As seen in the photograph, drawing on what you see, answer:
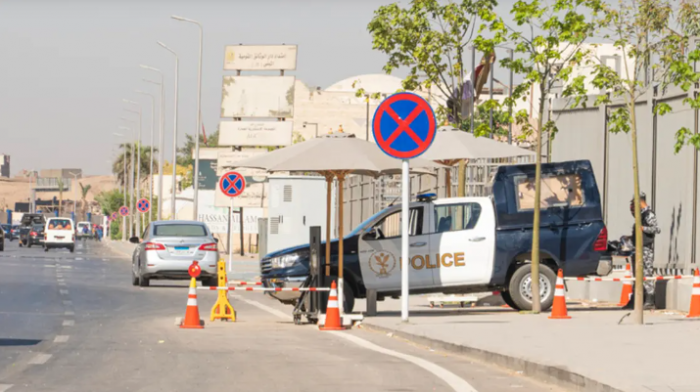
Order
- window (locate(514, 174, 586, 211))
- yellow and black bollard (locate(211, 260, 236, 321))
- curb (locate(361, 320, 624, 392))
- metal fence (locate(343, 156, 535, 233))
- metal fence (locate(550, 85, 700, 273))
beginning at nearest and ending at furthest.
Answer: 1. curb (locate(361, 320, 624, 392))
2. yellow and black bollard (locate(211, 260, 236, 321))
3. window (locate(514, 174, 586, 211))
4. metal fence (locate(550, 85, 700, 273))
5. metal fence (locate(343, 156, 535, 233))

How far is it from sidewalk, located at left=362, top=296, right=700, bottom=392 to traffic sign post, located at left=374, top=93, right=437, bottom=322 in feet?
5.57

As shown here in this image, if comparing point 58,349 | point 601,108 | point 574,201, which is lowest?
point 58,349

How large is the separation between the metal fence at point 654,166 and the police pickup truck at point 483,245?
1529mm

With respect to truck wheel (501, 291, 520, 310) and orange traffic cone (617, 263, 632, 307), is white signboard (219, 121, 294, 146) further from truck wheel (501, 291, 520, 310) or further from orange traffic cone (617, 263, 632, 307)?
truck wheel (501, 291, 520, 310)

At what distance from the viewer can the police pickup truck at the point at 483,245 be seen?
2023 cm

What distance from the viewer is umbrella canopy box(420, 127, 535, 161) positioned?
21.9 m

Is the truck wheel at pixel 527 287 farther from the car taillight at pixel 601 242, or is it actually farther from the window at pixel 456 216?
the window at pixel 456 216

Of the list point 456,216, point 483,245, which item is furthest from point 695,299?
point 456,216

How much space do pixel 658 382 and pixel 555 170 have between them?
11.2 meters

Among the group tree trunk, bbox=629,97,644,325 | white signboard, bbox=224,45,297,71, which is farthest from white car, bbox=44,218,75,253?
tree trunk, bbox=629,97,644,325

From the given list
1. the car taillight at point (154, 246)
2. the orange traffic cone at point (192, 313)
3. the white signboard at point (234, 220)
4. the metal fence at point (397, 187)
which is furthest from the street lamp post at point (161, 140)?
the orange traffic cone at point (192, 313)

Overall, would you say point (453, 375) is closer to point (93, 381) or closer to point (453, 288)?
point (93, 381)

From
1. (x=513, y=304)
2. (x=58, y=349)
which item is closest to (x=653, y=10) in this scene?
(x=513, y=304)

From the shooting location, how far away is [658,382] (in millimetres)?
10062
